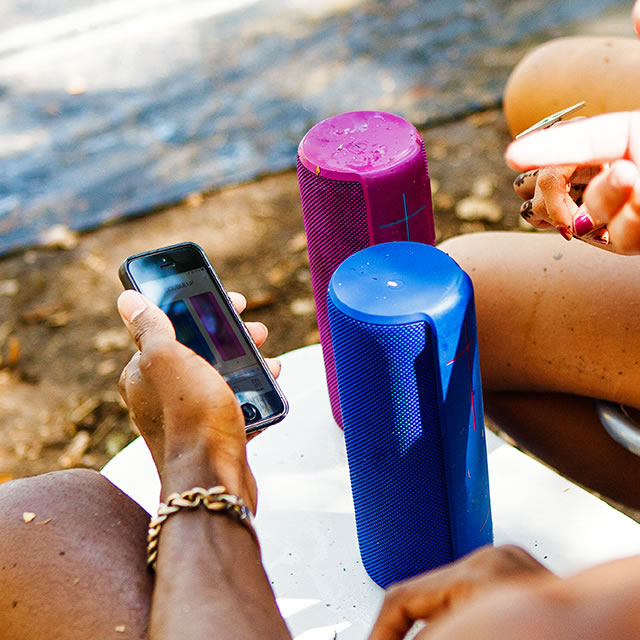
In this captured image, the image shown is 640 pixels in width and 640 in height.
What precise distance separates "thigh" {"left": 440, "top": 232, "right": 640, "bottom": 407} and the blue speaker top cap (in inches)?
13.4

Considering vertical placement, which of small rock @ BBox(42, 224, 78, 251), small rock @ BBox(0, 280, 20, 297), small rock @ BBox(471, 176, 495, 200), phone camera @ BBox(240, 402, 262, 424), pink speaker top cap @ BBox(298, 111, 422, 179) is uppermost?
pink speaker top cap @ BBox(298, 111, 422, 179)

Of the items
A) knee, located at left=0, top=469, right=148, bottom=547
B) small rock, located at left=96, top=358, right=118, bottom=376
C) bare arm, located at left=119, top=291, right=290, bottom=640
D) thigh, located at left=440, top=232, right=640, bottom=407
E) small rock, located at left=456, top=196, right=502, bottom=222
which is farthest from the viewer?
small rock, located at left=456, top=196, right=502, bottom=222

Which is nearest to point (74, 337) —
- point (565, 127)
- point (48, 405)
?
point (48, 405)

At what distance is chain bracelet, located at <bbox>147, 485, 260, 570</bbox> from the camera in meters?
0.80

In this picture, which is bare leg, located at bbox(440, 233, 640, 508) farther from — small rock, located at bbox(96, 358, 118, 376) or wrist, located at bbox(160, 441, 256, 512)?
small rock, located at bbox(96, 358, 118, 376)

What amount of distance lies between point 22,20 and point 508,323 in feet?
10.6

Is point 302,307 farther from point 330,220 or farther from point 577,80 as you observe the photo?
point 330,220

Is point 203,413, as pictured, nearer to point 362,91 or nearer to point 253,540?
point 253,540

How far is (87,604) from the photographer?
82 centimetres

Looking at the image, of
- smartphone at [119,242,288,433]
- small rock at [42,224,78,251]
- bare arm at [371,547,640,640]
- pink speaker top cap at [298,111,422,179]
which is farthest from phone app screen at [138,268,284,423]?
small rock at [42,224,78,251]

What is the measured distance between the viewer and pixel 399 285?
796 millimetres

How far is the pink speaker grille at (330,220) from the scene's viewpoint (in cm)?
93

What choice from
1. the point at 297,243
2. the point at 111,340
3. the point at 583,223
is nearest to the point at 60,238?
the point at 111,340

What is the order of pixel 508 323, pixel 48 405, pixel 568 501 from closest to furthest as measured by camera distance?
pixel 568 501
pixel 508 323
pixel 48 405
